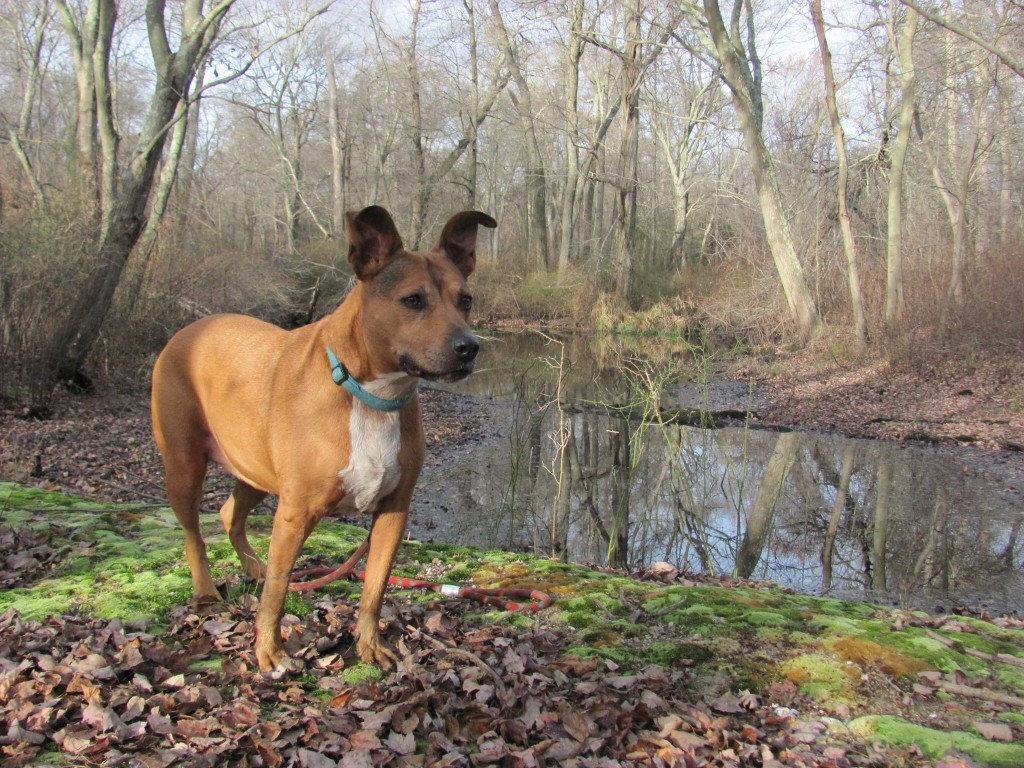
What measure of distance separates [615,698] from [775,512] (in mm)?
6949

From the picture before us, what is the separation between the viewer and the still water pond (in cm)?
775

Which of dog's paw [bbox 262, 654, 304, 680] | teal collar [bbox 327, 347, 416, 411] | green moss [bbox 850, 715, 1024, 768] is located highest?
teal collar [bbox 327, 347, 416, 411]

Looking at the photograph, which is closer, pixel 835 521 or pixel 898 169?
pixel 835 521

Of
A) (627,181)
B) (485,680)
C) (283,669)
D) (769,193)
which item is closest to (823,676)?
(485,680)

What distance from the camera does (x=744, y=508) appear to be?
9.68 metres

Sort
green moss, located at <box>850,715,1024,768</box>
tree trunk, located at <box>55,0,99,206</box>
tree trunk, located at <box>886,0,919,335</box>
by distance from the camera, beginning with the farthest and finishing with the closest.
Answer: tree trunk, located at <box>886,0,919,335</box>
tree trunk, located at <box>55,0,99,206</box>
green moss, located at <box>850,715,1024,768</box>

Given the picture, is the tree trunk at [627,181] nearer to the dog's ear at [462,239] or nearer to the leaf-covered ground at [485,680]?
the leaf-covered ground at [485,680]

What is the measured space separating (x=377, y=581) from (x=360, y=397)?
92 centimetres

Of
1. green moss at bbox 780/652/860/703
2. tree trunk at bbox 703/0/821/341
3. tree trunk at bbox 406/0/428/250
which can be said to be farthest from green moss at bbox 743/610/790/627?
tree trunk at bbox 406/0/428/250

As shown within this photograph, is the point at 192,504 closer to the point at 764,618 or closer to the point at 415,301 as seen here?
the point at 415,301

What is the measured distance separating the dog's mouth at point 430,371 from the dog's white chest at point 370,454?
0.88ft

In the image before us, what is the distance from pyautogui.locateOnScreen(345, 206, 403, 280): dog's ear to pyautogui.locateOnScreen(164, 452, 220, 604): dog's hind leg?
5.55ft

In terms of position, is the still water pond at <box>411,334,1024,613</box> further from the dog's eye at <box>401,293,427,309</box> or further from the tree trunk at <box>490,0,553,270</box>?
the tree trunk at <box>490,0,553,270</box>

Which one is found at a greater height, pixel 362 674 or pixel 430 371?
pixel 430 371
